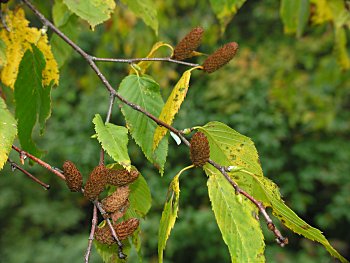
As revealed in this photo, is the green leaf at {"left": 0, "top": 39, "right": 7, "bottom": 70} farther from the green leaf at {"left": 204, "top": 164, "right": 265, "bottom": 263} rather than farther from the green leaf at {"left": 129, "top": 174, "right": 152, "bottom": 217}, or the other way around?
the green leaf at {"left": 204, "top": 164, "right": 265, "bottom": 263}

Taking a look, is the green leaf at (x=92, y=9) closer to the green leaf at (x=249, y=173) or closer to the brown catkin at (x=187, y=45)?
the brown catkin at (x=187, y=45)

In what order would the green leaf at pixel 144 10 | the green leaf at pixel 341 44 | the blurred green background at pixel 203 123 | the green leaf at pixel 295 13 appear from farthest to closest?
the blurred green background at pixel 203 123 → the green leaf at pixel 341 44 → the green leaf at pixel 295 13 → the green leaf at pixel 144 10

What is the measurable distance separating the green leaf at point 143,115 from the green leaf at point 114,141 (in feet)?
0.28

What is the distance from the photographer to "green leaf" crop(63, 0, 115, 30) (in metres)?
1.09

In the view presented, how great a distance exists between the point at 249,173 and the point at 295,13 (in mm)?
1025

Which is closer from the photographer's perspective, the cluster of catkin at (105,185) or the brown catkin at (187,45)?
the cluster of catkin at (105,185)

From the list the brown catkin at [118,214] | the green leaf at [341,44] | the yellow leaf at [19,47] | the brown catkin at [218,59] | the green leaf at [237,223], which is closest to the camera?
the green leaf at [237,223]

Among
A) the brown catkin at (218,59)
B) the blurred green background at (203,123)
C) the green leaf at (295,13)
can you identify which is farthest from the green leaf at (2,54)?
the blurred green background at (203,123)

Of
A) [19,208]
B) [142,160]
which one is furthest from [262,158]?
[19,208]

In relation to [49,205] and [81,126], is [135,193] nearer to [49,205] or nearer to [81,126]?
[49,205]

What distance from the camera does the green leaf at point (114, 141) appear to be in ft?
2.89

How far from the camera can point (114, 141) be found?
91 centimetres

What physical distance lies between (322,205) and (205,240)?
1418 mm

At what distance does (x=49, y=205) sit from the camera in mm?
5336
